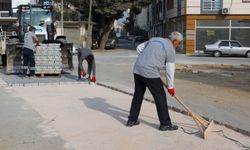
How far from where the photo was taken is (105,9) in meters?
55.4

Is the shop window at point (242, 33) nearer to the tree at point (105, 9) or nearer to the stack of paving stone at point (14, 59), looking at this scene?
the tree at point (105, 9)

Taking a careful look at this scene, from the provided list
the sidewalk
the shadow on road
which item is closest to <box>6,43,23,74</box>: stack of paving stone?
the sidewalk

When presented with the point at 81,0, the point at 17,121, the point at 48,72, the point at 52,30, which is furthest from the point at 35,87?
the point at 81,0

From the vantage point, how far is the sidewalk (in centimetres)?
765

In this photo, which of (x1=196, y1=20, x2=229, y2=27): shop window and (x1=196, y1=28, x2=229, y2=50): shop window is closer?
(x1=196, y1=20, x2=229, y2=27): shop window

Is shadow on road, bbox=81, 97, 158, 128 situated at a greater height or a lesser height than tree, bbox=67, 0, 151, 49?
lesser

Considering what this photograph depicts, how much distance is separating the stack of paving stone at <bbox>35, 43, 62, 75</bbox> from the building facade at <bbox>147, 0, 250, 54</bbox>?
30.5 m

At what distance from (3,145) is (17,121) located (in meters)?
2.12

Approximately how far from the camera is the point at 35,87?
1645 centimetres

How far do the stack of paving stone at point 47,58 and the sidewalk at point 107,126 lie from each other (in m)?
5.66

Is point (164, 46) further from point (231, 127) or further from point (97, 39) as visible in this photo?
point (97, 39)

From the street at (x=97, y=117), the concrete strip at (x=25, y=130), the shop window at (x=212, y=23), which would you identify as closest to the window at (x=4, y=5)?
the shop window at (x=212, y=23)

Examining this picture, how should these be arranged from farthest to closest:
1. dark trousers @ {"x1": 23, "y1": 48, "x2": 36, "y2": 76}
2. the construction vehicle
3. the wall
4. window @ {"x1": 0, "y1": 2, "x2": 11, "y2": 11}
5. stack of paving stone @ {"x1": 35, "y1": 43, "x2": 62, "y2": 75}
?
window @ {"x1": 0, "y1": 2, "x2": 11, "y2": 11}, the wall, the construction vehicle, stack of paving stone @ {"x1": 35, "y1": 43, "x2": 62, "y2": 75}, dark trousers @ {"x1": 23, "y1": 48, "x2": 36, "y2": 76}

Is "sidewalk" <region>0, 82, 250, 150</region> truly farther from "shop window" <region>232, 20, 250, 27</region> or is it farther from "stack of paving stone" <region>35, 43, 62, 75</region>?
"shop window" <region>232, 20, 250, 27</region>
